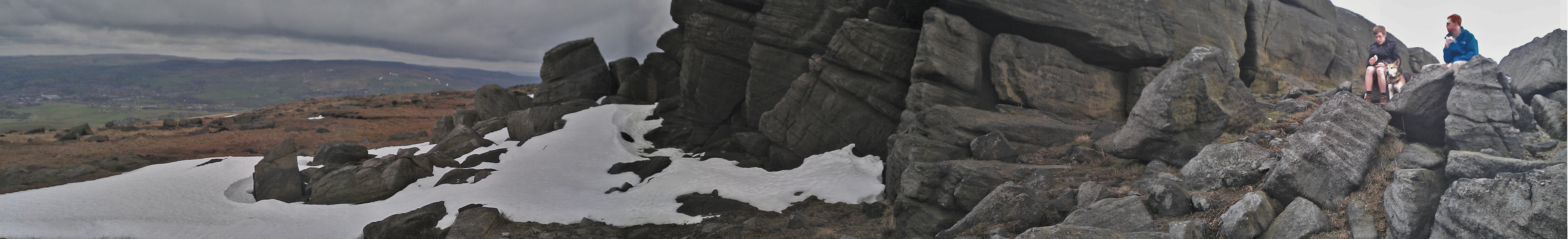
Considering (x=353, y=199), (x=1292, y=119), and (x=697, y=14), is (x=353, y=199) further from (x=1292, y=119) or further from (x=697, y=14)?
(x=1292, y=119)

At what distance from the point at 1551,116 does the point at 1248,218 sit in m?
5.79

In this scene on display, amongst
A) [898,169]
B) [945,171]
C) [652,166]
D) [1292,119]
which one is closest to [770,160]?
[652,166]

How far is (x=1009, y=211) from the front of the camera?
10344mm

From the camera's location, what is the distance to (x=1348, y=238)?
22.3ft

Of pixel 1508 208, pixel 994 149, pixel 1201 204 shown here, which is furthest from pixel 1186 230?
pixel 994 149

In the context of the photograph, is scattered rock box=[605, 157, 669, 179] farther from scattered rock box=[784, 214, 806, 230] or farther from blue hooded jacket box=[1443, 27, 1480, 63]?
blue hooded jacket box=[1443, 27, 1480, 63]

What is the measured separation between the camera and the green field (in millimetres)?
87750

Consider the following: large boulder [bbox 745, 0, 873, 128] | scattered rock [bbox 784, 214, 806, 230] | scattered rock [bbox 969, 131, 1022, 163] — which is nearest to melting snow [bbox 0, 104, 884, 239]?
scattered rock [bbox 784, 214, 806, 230]

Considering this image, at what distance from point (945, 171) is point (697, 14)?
18924 millimetres

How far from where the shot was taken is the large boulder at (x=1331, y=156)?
309 inches

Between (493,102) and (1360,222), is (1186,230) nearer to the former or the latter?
(1360,222)

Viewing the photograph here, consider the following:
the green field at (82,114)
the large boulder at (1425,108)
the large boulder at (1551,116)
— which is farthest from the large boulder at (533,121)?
the green field at (82,114)

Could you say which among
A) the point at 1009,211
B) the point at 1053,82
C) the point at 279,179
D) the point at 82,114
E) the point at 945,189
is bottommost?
the point at 82,114

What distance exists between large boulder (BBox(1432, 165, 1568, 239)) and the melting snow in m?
11.5
